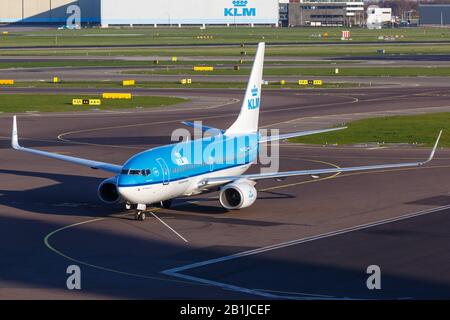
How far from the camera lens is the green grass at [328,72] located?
15088 cm

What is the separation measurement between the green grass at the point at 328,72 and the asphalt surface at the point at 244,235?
75.7 meters

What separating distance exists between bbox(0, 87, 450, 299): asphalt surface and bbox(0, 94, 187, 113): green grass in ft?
96.5

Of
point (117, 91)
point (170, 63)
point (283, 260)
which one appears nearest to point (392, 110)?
point (117, 91)

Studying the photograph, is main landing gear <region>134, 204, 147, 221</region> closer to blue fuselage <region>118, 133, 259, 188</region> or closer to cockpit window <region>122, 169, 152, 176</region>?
blue fuselage <region>118, 133, 259, 188</region>

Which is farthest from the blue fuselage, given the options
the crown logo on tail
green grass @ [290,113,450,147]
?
green grass @ [290,113,450,147]

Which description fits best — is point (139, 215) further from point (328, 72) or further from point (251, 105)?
point (328, 72)

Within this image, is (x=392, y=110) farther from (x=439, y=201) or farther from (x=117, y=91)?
(x=439, y=201)

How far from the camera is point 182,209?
5275cm

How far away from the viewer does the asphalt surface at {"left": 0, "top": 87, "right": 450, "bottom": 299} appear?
1452 inches

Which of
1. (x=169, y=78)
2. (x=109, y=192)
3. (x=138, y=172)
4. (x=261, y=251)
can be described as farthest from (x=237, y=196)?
(x=169, y=78)

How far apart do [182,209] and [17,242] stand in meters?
10.7

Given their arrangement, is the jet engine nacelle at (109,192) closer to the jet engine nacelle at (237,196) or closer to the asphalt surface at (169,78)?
the jet engine nacelle at (237,196)

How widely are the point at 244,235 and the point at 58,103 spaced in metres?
68.8

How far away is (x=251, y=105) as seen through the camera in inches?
2274
